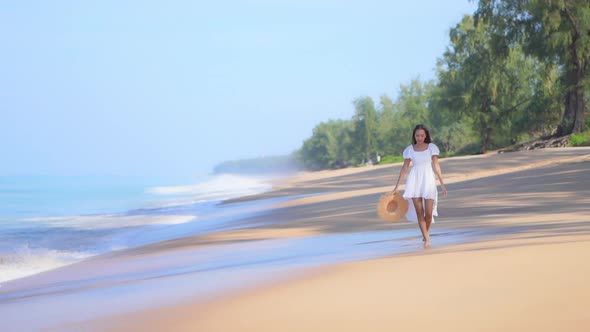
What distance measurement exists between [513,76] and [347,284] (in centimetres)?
5224

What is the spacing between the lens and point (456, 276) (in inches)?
232

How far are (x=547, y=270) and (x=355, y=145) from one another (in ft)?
346

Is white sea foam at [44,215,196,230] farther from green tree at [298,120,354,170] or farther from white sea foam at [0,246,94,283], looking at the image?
green tree at [298,120,354,170]

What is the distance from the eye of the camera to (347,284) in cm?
604

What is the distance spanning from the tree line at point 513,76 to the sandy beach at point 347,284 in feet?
94.2

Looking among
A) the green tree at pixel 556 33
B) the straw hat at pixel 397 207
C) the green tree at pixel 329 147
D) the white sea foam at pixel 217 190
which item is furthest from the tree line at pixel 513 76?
the straw hat at pixel 397 207

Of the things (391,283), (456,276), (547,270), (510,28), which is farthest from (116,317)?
(510,28)

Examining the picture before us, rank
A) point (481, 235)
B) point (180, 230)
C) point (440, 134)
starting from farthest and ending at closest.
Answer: point (440, 134) → point (180, 230) → point (481, 235)

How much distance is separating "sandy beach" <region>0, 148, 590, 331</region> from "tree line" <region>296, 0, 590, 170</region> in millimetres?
28718

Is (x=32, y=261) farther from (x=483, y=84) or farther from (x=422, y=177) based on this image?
(x=483, y=84)

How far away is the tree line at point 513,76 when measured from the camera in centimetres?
3847

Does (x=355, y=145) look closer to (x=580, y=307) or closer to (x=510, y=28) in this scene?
(x=510, y=28)

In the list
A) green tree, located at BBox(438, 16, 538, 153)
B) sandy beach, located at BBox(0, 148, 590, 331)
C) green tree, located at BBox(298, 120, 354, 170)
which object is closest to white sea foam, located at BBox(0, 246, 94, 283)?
sandy beach, located at BBox(0, 148, 590, 331)

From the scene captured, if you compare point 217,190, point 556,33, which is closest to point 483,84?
point 556,33
